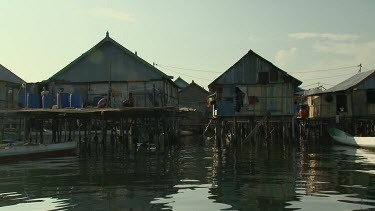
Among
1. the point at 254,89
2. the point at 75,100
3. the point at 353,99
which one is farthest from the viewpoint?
the point at 353,99

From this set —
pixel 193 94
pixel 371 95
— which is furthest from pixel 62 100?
pixel 193 94

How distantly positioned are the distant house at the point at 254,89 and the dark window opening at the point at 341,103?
6.60 meters

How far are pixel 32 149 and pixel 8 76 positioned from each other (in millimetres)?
12573

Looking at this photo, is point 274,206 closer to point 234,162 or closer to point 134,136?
point 234,162

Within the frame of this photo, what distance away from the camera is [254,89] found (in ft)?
95.7

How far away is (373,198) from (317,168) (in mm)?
6137

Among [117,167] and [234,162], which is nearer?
[117,167]

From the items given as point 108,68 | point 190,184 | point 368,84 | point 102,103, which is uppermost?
point 108,68

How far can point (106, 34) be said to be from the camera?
27.7m

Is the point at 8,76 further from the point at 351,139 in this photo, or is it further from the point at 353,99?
the point at 353,99

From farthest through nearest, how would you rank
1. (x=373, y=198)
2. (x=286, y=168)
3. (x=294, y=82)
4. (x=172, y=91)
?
(x=172, y=91) → (x=294, y=82) → (x=286, y=168) → (x=373, y=198)

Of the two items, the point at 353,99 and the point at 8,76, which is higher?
the point at 8,76

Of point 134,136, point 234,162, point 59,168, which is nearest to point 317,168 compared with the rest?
point 234,162

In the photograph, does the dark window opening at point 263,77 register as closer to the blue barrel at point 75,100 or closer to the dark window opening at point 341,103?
the dark window opening at point 341,103
